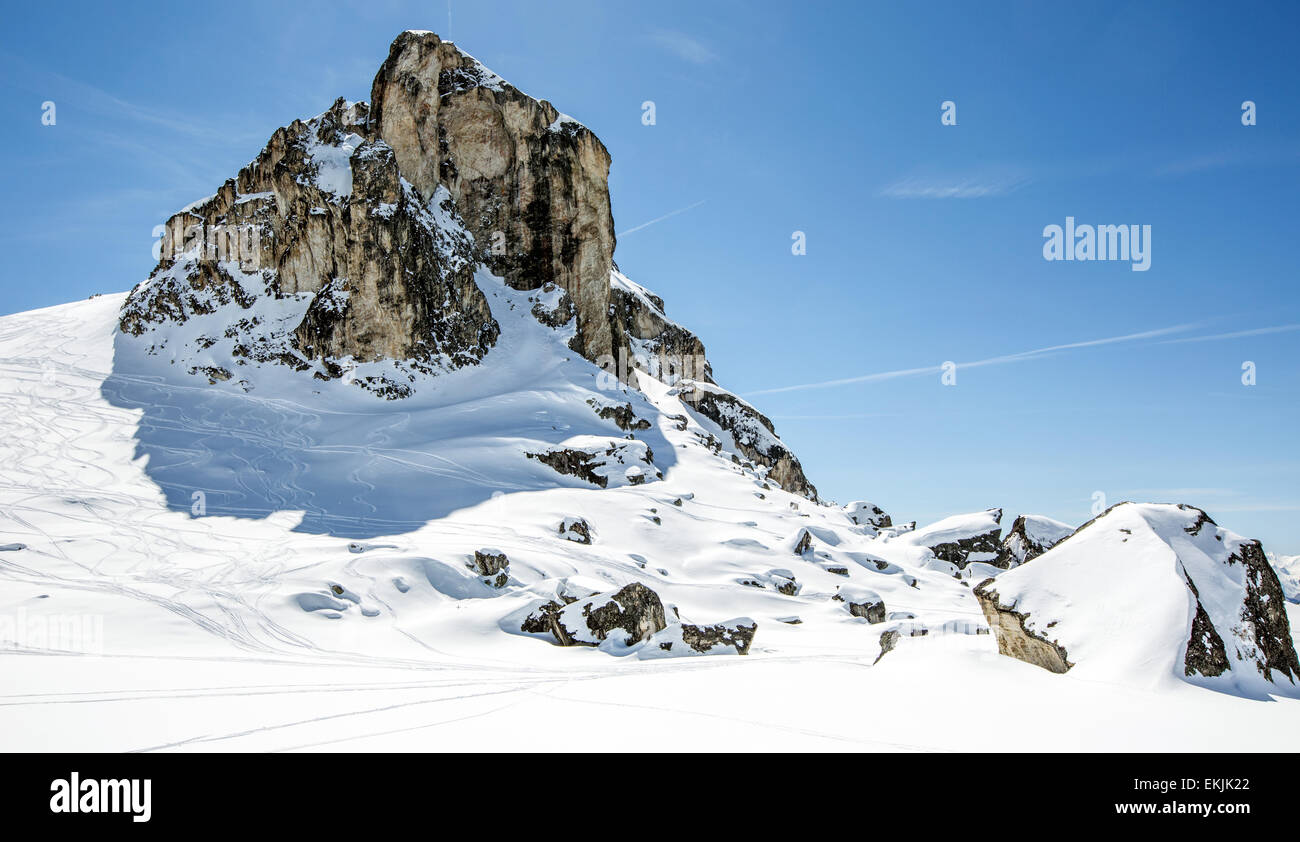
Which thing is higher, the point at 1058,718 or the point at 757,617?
the point at 1058,718

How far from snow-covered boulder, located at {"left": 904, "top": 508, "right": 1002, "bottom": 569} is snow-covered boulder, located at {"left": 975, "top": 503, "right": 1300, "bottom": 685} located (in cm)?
3640

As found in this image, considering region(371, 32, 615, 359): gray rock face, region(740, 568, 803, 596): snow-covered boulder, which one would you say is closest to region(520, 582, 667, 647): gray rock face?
region(740, 568, 803, 596): snow-covered boulder

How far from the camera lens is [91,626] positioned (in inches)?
571

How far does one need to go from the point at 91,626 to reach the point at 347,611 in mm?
5391

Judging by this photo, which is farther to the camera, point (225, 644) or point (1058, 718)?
point (225, 644)

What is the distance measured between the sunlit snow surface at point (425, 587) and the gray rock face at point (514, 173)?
9928 millimetres

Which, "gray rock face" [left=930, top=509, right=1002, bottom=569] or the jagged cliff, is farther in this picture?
the jagged cliff

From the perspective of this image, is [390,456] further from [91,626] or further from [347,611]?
[91,626]

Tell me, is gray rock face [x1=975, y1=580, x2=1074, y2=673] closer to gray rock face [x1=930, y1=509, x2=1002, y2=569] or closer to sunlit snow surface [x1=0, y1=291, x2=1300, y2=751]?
sunlit snow surface [x1=0, y1=291, x2=1300, y2=751]

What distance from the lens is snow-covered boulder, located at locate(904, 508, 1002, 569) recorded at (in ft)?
151

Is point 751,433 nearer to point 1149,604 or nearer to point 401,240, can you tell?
point 401,240

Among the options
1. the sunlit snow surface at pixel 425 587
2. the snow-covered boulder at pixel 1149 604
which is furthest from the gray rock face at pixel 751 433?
the snow-covered boulder at pixel 1149 604

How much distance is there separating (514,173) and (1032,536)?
51970mm
